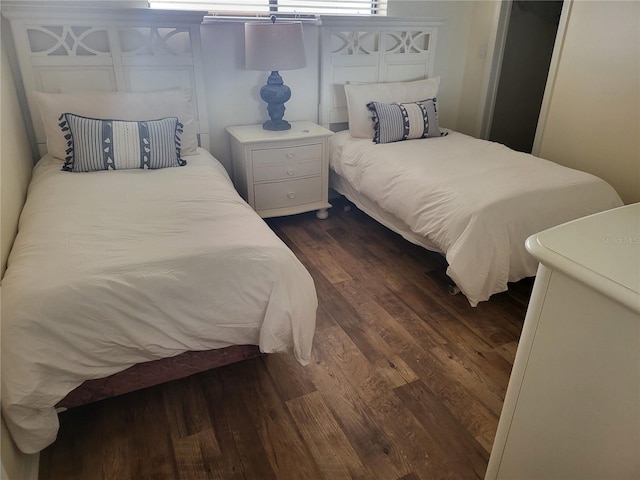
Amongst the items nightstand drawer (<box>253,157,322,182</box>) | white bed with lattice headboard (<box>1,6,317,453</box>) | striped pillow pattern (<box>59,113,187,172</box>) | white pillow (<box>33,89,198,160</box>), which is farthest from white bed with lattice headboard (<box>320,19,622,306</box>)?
striped pillow pattern (<box>59,113,187,172</box>)

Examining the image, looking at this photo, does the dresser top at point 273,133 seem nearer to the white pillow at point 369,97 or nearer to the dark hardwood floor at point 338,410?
the white pillow at point 369,97

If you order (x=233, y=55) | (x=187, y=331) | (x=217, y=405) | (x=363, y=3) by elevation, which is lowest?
(x=217, y=405)

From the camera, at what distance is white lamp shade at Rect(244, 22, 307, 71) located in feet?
8.70

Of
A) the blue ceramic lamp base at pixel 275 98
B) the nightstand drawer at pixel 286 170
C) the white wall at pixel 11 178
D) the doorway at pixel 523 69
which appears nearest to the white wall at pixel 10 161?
the white wall at pixel 11 178

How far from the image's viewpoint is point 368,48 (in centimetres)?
331

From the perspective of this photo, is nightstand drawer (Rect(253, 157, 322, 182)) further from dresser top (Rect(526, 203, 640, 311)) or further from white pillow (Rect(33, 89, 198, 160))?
dresser top (Rect(526, 203, 640, 311))

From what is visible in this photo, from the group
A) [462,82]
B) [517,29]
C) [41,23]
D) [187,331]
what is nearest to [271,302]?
[187,331]

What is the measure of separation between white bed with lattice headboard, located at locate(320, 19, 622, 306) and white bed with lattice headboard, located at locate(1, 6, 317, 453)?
2.95ft

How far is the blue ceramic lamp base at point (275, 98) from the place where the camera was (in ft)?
9.58

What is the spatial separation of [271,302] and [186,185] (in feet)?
2.76

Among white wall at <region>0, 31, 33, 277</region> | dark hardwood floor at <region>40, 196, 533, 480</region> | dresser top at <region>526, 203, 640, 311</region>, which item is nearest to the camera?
dresser top at <region>526, 203, 640, 311</region>

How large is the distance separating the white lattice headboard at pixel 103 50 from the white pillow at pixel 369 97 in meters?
1.03

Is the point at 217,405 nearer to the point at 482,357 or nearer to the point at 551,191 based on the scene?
the point at 482,357

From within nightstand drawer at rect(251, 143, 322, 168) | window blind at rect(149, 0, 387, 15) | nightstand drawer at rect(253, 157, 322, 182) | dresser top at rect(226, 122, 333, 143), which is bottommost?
nightstand drawer at rect(253, 157, 322, 182)
